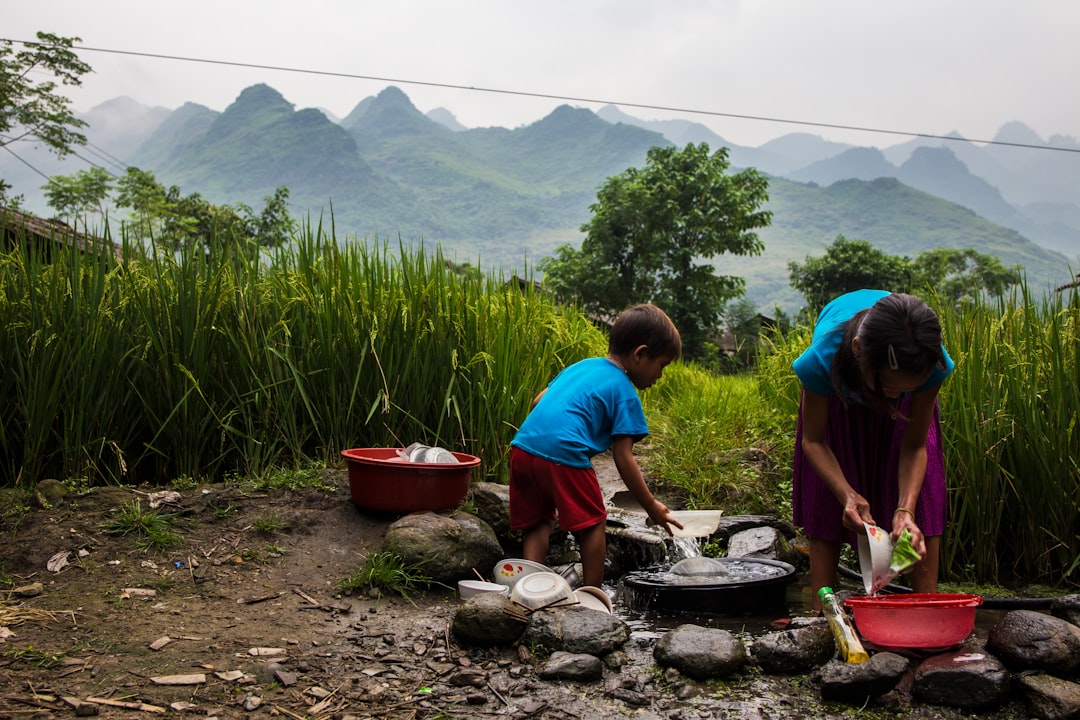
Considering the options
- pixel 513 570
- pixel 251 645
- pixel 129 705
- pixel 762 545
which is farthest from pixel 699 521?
pixel 129 705

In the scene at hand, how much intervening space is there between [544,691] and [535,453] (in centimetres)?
117

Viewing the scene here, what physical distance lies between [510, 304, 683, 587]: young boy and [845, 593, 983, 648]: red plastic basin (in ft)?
3.37

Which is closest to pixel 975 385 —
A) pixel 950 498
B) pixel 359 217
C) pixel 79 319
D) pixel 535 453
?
pixel 950 498

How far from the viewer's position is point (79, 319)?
4.20 metres

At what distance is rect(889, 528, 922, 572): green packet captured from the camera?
240 cm

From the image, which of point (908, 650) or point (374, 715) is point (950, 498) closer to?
point (908, 650)

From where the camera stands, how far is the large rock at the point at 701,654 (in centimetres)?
269

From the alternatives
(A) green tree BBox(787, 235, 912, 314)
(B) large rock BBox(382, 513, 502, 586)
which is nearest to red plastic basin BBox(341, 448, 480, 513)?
(B) large rock BBox(382, 513, 502, 586)

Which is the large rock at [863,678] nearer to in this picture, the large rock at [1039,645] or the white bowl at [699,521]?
the large rock at [1039,645]

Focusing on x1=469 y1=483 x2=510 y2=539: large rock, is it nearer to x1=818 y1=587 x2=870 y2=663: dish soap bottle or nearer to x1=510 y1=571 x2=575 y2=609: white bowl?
x1=510 y1=571 x2=575 y2=609: white bowl

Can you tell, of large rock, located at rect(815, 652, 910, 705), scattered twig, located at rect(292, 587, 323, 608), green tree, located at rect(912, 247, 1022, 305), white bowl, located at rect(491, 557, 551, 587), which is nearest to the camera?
large rock, located at rect(815, 652, 910, 705)

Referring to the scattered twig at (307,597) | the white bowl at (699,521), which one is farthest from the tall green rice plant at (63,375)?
the white bowl at (699,521)

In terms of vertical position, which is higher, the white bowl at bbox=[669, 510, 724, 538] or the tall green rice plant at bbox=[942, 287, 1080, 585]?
the tall green rice plant at bbox=[942, 287, 1080, 585]

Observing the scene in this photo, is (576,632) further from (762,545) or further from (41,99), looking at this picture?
(41,99)
